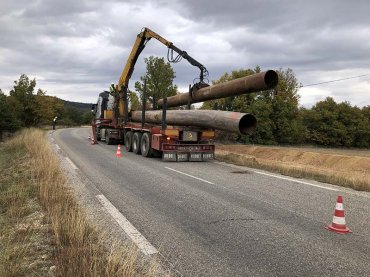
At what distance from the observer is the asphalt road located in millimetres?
4641

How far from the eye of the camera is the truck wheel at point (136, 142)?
1859 cm

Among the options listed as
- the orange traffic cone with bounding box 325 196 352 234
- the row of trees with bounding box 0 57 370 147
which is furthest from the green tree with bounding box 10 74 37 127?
the orange traffic cone with bounding box 325 196 352 234

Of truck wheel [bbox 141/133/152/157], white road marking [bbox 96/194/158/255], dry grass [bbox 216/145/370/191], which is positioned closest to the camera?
white road marking [bbox 96/194/158/255]

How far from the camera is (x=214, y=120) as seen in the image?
586 inches

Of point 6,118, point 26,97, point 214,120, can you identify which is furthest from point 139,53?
point 26,97

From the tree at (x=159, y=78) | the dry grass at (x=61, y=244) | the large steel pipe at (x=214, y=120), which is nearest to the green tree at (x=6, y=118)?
the tree at (x=159, y=78)

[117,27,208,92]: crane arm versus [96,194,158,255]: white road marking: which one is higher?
[117,27,208,92]: crane arm

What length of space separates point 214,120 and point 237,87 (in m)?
1.53

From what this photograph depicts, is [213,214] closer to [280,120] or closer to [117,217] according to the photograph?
[117,217]

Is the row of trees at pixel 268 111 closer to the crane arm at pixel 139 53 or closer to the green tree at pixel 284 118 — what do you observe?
the green tree at pixel 284 118

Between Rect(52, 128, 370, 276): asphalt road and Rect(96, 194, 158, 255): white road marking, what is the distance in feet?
0.35

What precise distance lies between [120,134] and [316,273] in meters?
20.4

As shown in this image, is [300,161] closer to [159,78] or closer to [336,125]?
[159,78]

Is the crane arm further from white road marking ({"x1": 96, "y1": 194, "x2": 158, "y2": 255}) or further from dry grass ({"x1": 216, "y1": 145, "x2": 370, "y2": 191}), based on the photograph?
white road marking ({"x1": 96, "y1": 194, "x2": 158, "y2": 255})
